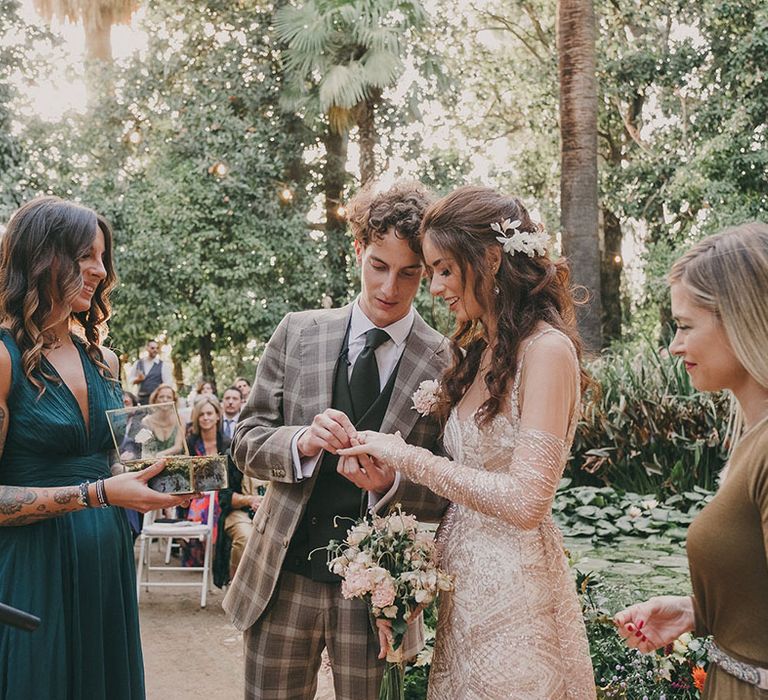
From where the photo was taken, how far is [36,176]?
13945mm

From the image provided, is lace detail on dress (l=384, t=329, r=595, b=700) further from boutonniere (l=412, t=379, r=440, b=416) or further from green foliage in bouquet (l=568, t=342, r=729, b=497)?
green foliage in bouquet (l=568, t=342, r=729, b=497)

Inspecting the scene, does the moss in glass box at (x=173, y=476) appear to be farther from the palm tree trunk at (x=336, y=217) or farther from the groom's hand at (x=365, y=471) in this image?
the palm tree trunk at (x=336, y=217)

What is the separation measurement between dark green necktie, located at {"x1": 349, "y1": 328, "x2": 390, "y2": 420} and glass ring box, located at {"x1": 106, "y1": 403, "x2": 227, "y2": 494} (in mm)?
548

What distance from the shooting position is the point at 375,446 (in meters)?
2.34

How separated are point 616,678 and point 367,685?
1451 millimetres

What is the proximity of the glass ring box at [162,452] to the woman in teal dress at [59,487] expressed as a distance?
37mm

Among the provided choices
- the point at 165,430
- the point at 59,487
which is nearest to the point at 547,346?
the point at 165,430

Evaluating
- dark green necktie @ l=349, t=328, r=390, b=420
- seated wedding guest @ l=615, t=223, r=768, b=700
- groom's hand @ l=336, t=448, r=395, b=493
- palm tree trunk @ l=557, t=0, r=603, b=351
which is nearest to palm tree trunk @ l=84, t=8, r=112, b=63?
palm tree trunk @ l=557, t=0, r=603, b=351

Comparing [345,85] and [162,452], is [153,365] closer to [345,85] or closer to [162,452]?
[345,85]

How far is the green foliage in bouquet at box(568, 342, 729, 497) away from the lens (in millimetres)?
7270

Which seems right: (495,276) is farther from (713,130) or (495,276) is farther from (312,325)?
(713,130)

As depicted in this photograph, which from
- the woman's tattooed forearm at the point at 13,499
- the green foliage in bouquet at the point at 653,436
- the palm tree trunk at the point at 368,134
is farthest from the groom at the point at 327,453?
the palm tree trunk at the point at 368,134

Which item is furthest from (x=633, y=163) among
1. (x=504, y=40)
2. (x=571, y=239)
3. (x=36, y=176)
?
(x=36, y=176)

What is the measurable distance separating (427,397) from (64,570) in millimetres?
1213
